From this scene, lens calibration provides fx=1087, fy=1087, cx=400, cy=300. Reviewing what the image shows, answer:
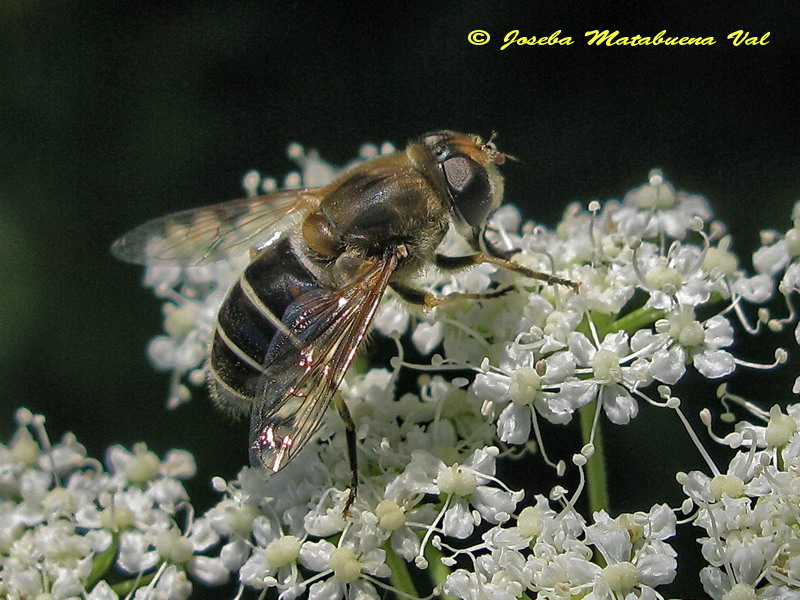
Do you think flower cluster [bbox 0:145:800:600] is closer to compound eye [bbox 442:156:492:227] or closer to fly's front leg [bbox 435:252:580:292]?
fly's front leg [bbox 435:252:580:292]

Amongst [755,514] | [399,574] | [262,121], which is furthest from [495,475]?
[262,121]

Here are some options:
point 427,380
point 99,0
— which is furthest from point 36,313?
point 427,380

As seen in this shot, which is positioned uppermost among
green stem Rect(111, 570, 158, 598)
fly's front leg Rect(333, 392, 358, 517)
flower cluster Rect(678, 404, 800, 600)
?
fly's front leg Rect(333, 392, 358, 517)

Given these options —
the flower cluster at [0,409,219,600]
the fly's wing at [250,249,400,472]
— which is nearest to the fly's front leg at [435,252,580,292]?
the fly's wing at [250,249,400,472]

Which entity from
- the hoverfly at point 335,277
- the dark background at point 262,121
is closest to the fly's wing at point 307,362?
the hoverfly at point 335,277

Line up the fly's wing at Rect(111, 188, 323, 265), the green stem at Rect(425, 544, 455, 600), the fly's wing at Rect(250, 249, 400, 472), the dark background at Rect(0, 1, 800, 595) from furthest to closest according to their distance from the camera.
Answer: the dark background at Rect(0, 1, 800, 595) < the fly's wing at Rect(111, 188, 323, 265) < the green stem at Rect(425, 544, 455, 600) < the fly's wing at Rect(250, 249, 400, 472)

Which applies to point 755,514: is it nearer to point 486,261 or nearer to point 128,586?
point 486,261

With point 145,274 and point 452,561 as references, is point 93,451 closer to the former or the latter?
point 145,274
